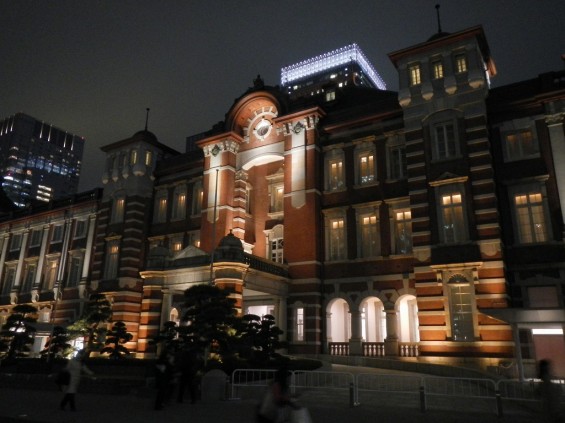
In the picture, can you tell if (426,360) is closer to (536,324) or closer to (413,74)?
(536,324)

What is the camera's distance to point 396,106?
26.6m

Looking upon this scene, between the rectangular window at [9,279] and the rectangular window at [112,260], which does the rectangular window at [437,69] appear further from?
the rectangular window at [9,279]

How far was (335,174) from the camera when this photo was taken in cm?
2855

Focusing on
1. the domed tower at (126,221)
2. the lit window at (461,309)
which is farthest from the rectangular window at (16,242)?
the lit window at (461,309)

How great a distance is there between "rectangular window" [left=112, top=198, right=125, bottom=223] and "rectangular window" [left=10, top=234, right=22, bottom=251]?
14.1 metres

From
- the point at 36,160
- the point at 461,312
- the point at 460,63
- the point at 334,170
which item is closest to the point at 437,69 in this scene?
the point at 460,63

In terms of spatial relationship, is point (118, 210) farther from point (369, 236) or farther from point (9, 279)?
point (369, 236)

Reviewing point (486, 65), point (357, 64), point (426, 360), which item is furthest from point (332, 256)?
point (357, 64)

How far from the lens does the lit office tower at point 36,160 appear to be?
140 m

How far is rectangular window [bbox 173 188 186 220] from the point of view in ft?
112

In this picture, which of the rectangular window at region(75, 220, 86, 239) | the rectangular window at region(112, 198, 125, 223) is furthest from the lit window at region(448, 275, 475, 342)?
the rectangular window at region(75, 220, 86, 239)

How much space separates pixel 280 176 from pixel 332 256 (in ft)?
23.5

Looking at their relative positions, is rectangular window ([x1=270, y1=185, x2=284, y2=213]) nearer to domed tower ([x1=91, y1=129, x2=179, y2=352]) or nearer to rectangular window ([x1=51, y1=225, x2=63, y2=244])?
domed tower ([x1=91, y1=129, x2=179, y2=352])

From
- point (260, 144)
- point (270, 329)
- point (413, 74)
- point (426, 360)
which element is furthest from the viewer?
point (260, 144)
